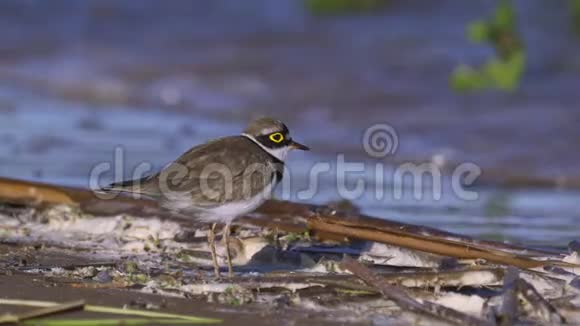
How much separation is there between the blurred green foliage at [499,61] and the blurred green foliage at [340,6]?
12.0ft

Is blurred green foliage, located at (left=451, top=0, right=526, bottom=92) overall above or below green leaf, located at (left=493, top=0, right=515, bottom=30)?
→ below

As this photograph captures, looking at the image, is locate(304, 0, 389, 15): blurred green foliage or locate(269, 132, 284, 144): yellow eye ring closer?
locate(269, 132, 284, 144): yellow eye ring

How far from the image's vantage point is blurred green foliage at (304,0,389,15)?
15.4m

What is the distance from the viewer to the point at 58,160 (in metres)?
9.26

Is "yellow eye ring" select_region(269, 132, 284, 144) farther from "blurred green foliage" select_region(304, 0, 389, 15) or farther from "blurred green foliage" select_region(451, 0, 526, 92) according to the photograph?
"blurred green foliage" select_region(304, 0, 389, 15)

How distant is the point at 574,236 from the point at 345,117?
4.78 metres

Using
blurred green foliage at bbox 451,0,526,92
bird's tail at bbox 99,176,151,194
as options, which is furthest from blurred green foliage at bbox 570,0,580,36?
bird's tail at bbox 99,176,151,194

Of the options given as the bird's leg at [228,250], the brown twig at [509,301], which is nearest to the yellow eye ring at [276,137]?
the bird's leg at [228,250]

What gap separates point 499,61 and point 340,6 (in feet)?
12.9

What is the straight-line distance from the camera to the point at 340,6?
15.5m

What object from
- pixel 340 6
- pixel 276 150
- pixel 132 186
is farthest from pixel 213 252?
pixel 340 6

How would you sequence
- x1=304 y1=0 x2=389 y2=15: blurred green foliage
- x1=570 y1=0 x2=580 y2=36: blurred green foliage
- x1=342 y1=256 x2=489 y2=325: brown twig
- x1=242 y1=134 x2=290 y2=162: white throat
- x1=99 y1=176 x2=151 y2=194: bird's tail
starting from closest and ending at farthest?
x1=342 y1=256 x2=489 y2=325: brown twig
x1=99 y1=176 x2=151 y2=194: bird's tail
x1=242 y1=134 x2=290 y2=162: white throat
x1=570 y1=0 x2=580 y2=36: blurred green foliage
x1=304 y1=0 x2=389 y2=15: blurred green foliage

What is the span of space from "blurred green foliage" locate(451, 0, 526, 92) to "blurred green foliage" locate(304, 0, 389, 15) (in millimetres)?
3671

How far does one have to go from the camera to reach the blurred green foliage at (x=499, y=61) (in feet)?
37.7
